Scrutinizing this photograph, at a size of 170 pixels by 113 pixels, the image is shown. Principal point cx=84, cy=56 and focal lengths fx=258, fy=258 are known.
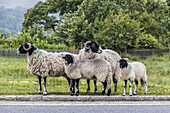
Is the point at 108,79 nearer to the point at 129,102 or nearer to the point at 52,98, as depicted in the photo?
the point at 129,102

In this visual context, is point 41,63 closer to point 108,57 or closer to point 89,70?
point 89,70

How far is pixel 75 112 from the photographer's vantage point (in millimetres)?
8141

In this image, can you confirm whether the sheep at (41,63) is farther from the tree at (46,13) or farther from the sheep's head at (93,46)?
the tree at (46,13)

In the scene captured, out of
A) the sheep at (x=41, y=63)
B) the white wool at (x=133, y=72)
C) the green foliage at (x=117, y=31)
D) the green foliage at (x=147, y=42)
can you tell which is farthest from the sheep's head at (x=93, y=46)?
the green foliage at (x=147, y=42)

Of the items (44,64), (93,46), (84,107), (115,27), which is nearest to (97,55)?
(93,46)

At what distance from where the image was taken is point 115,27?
118ft

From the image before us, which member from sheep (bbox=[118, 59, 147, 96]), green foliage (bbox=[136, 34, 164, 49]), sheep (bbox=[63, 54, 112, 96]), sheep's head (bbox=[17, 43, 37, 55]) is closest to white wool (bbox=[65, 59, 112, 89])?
sheep (bbox=[63, 54, 112, 96])

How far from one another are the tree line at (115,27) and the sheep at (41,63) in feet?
74.6

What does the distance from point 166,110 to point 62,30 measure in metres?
33.9

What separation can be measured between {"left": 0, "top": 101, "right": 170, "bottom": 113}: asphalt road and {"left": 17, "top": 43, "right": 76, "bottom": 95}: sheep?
1776 millimetres

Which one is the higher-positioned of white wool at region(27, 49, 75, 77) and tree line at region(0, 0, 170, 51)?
tree line at region(0, 0, 170, 51)

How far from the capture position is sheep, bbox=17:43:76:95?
1076 centimetres

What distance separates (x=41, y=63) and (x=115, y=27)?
2608 cm

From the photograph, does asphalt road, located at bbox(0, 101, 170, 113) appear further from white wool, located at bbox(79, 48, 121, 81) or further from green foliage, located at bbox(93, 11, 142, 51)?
green foliage, located at bbox(93, 11, 142, 51)
